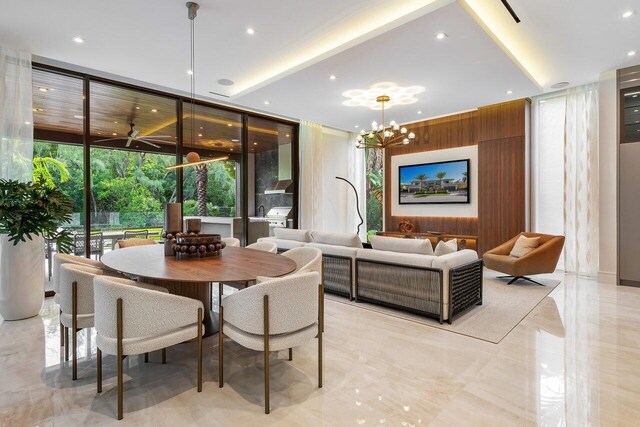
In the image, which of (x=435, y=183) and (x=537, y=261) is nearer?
(x=537, y=261)

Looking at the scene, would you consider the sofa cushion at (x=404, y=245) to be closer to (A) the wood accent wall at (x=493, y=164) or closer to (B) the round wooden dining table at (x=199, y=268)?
(B) the round wooden dining table at (x=199, y=268)

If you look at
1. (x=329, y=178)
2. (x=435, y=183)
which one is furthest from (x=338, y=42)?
(x=329, y=178)

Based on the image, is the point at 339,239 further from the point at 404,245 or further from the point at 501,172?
the point at 501,172

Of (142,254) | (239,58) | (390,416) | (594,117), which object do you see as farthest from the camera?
(594,117)

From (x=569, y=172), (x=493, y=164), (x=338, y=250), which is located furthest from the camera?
(x=493, y=164)

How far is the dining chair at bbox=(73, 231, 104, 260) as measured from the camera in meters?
4.81

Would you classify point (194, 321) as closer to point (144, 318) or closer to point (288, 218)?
point (144, 318)

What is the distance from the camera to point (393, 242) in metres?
3.86

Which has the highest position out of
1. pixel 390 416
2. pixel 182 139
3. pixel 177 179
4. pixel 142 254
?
pixel 182 139

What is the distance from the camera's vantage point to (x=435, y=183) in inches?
297

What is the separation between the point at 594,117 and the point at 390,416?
239 inches

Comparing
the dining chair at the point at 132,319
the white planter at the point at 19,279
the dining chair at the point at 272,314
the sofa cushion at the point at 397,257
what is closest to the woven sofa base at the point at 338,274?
the sofa cushion at the point at 397,257

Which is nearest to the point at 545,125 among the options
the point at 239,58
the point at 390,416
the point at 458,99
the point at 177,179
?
the point at 458,99

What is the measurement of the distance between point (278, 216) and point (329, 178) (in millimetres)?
1832
